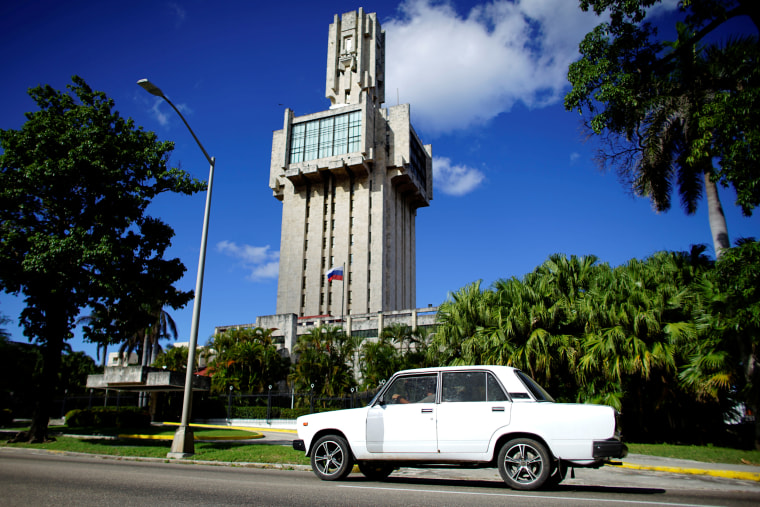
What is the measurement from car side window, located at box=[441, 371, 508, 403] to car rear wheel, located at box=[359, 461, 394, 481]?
1.75 m

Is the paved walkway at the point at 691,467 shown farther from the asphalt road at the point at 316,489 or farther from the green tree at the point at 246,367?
the green tree at the point at 246,367

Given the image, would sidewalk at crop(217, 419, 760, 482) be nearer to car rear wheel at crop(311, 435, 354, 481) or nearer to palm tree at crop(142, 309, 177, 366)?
car rear wheel at crop(311, 435, 354, 481)

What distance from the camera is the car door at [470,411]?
7.58m

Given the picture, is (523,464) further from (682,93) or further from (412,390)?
(682,93)

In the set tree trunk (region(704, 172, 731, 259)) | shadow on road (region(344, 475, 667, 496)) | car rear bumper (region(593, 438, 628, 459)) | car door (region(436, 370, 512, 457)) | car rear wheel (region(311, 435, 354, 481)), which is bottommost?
shadow on road (region(344, 475, 667, 496))

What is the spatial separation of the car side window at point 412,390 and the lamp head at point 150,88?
11543mm

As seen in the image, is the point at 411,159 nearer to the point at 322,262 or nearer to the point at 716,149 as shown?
the point at 322,262

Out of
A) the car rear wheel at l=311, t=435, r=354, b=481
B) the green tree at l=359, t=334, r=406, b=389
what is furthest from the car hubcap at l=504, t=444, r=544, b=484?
the green tree at l=359, t=334, r=406, b=389

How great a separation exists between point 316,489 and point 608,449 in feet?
13.3

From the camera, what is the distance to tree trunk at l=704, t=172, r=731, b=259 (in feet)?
62.6

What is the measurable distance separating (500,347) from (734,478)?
1173 cm

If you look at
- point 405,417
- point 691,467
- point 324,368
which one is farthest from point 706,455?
point 324,368

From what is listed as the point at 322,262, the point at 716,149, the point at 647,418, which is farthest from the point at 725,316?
the point at 322,262

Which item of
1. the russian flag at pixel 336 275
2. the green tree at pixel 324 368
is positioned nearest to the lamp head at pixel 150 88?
the green tree at pixel 324 368
